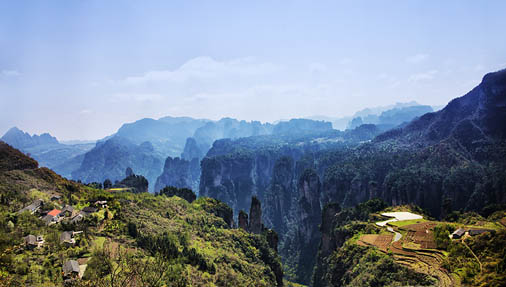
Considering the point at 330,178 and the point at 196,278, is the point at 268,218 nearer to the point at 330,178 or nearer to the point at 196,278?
the point at 330,178

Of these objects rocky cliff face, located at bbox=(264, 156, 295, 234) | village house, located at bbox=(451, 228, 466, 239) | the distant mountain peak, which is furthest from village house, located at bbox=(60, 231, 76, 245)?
the distant mountain peak

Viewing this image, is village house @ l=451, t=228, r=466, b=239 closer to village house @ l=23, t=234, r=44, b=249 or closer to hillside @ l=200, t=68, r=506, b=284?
hillside @ l=200, t=68, r=506, b=284

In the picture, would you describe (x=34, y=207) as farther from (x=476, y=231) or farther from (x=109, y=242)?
(x=476, y=231)

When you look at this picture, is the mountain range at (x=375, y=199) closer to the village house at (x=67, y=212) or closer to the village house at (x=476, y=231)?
the village house at (x=476, y=231)

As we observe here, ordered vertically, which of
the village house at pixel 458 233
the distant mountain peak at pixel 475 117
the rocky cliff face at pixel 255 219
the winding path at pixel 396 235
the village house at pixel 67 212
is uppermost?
the distant mountain peak at pixel 475 117

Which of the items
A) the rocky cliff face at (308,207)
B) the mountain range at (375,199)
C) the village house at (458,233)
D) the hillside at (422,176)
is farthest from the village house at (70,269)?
the rocky cliff face at (308,207)
